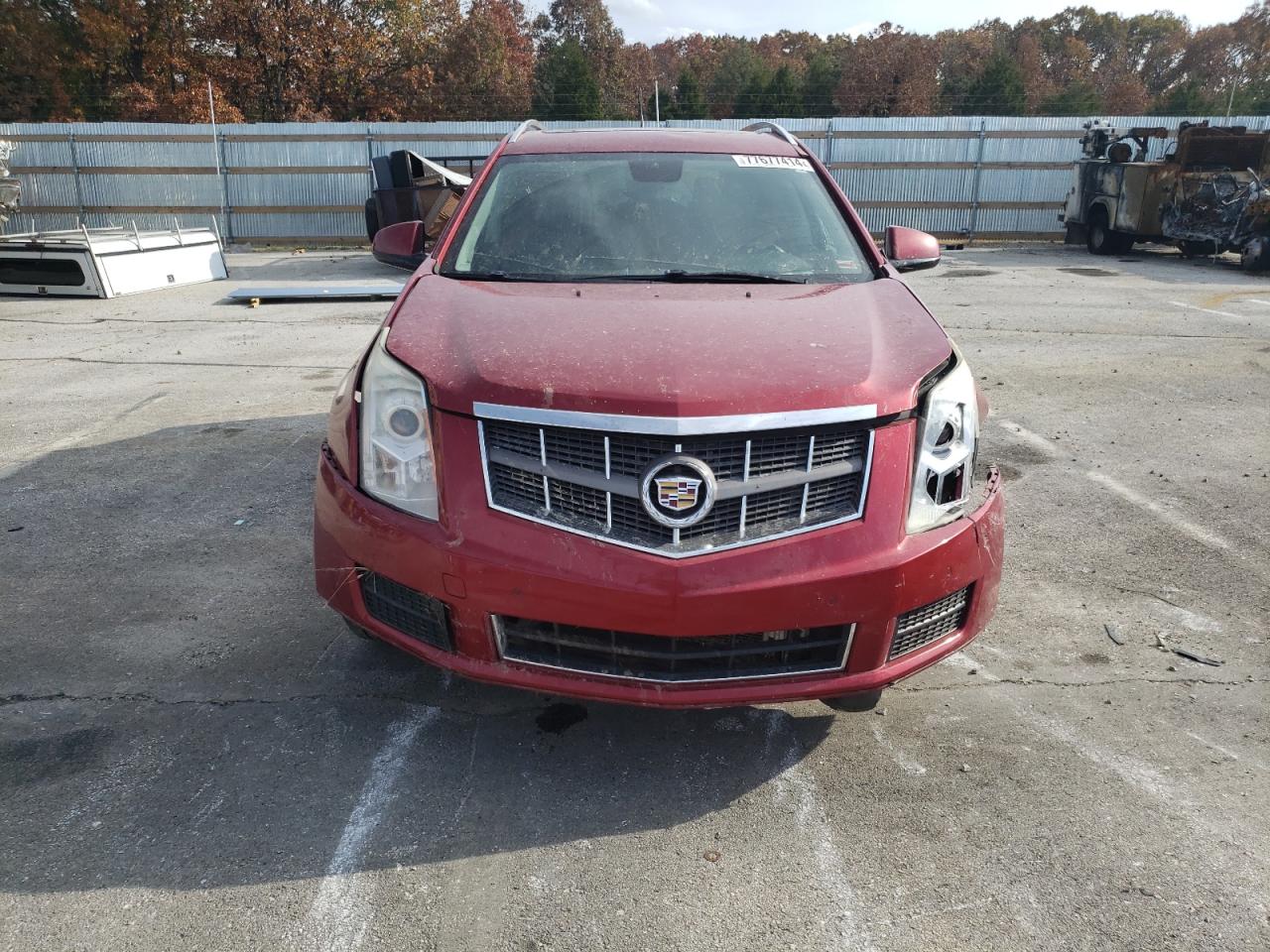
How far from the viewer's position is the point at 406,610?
2695mm

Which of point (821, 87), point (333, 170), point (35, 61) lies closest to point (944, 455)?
point (333, 170)

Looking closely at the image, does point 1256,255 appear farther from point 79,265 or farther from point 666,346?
point 79,265

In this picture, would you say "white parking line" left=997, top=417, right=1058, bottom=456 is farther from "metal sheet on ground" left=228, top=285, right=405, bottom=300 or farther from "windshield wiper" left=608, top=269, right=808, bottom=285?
"metal sheet on ground" left=228, top=285, right=405, bottom=300

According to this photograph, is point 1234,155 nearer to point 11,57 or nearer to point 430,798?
point 430,798

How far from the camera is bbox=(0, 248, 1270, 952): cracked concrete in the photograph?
2287 mm

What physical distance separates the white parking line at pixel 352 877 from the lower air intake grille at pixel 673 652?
56 centimetres

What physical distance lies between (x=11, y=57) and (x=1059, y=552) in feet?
122

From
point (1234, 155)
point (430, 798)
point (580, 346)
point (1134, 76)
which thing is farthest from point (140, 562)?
point (1134, 76)

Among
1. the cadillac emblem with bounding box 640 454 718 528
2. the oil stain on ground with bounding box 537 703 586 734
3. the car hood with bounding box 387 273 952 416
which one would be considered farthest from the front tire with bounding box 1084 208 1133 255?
the cadillac emblem with bounding box 640 454 718 528

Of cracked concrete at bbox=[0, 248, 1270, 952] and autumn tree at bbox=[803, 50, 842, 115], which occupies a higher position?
autumn tree at bbox=[803, 50, 842, 115]

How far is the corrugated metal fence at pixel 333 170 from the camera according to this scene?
21.8m

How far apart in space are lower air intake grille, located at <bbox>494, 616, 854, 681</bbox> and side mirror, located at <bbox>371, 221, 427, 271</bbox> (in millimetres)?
2247

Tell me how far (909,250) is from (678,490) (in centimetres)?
232

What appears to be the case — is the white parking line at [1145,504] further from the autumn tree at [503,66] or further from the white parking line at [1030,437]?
the autumn tree at [503,66]
